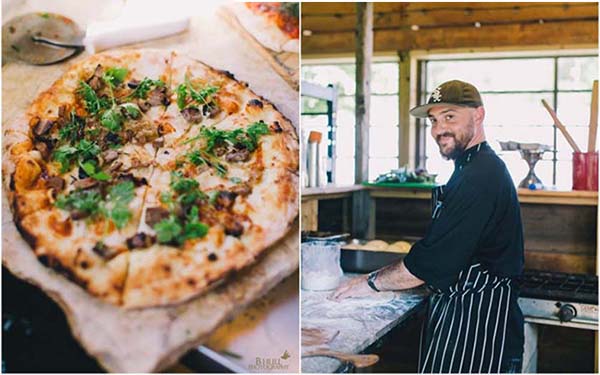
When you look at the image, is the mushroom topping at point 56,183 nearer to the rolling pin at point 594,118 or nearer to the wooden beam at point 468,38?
the rolling pin at point 594,118

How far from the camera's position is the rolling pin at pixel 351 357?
78.2 inches

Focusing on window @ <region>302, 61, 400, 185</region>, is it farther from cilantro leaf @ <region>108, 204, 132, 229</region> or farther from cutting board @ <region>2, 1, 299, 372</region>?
cilantro leaf @ <region>108, 204, 132, 229</region>

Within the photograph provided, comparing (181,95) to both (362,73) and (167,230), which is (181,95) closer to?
(167,230)

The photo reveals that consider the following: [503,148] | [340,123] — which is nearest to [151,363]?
[503,148]

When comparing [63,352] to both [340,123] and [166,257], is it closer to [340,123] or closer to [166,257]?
[166,257]

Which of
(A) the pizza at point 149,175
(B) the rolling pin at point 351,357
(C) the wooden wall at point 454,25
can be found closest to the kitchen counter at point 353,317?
(B) the rolling pin at point 351,357

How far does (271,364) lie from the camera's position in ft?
6.75

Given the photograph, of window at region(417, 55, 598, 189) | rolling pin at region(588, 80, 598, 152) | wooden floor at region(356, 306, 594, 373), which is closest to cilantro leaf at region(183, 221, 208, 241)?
wooden floor at region(356, 306, 594, 373)

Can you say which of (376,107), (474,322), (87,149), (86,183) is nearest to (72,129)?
(87,149)

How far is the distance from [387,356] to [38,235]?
2.02m

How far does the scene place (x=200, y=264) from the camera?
6.48 feet

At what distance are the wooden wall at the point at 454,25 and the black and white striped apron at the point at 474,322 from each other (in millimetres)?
2918

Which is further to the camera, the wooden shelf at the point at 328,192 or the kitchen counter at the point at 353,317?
the wooden shelf at the point at 328,192

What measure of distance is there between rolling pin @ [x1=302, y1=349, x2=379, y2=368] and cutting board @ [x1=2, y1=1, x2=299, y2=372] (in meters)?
0.22
